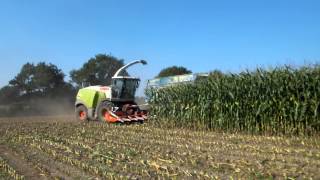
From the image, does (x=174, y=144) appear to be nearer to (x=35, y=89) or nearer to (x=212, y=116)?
(x=212, y=116)

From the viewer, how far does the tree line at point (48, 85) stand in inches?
1800

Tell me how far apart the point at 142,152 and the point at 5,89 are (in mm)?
38591

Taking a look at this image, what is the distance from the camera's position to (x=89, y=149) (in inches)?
509

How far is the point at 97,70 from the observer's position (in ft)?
161

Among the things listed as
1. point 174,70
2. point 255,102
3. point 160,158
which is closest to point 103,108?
point 255,102

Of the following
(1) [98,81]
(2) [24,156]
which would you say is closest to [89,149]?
(2) [24,156]

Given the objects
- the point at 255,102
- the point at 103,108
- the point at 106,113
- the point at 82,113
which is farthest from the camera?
the point at 82,113

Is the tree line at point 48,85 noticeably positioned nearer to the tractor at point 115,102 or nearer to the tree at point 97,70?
the tree at point 97,70

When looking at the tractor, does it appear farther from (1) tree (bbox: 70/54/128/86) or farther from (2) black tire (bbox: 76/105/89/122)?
(1) tree (bbox: 70/54/128/86)

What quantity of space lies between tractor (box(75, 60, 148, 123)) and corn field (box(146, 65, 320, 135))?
9.68ft

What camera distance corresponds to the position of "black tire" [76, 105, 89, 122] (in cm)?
2631

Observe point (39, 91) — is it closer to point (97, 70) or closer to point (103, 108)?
point (97, 70)

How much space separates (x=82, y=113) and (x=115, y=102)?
9.38ft

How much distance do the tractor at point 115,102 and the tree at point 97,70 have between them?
2201cm
